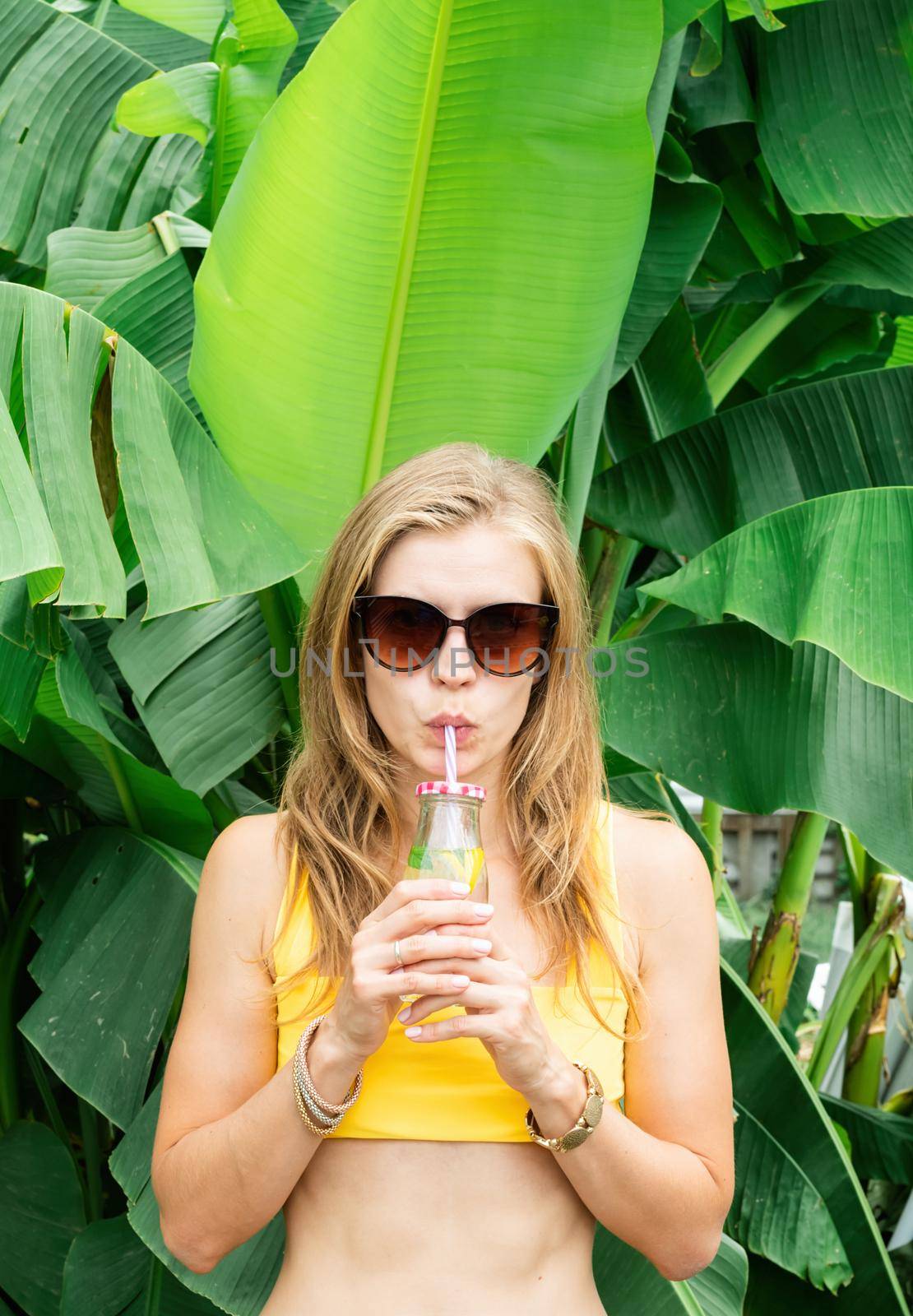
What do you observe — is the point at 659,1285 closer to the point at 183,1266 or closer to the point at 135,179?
the point at 183,1266

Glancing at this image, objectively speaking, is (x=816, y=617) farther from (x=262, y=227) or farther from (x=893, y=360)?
(x=893, y=360)

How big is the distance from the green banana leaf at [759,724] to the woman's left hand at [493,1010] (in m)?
1.03

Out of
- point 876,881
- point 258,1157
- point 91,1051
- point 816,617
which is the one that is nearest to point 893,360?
point 876,881

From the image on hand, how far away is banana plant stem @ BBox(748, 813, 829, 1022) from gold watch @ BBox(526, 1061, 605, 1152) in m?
1.77

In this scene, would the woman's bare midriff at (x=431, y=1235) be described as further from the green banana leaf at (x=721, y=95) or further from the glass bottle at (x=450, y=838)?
the green banana leaf at (x=721, y=95)

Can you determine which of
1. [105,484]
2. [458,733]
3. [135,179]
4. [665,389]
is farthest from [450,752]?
[135,179]

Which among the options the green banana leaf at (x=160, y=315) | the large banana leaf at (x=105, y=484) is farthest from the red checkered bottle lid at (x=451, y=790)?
the green banana leaf at (x=160, y=315)

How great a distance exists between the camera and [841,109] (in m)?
2.51

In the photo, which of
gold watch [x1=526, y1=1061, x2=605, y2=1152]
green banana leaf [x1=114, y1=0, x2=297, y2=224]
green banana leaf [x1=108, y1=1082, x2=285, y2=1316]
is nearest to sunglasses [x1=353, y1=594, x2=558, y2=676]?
gold watch [x1=526, y1=1061, x2=605, y2=1152]

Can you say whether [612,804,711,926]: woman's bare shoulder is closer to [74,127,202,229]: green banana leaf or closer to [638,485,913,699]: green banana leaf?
[638,485,913,699]: green banana leaf

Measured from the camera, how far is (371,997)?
1.13 metres

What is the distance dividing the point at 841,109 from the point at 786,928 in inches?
71.8

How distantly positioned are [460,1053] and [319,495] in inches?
40.9

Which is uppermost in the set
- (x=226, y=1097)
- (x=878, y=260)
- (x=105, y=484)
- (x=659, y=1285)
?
(x=878, y=260)
